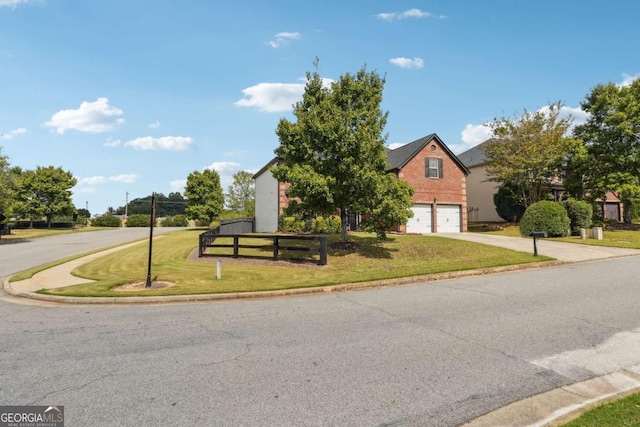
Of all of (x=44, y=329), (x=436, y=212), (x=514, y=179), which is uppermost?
(x=514, y=179)

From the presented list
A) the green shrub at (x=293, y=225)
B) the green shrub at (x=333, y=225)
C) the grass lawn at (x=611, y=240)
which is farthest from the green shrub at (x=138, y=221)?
the grass lawn at (x=611, y=240)

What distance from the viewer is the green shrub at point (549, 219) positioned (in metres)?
23.6

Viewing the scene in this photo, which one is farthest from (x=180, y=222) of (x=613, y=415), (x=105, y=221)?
(x=613, y=415)

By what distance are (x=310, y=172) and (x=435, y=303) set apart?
814 cm

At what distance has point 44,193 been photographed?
4672 cm

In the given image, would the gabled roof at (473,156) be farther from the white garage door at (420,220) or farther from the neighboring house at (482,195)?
the white garage door at (420,220)

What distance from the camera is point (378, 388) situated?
418 centimetres

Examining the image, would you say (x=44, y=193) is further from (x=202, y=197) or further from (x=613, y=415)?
(x=613, y=415)

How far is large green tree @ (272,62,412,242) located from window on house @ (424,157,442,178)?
43.1 feet

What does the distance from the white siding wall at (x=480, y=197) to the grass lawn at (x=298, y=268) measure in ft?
64.9

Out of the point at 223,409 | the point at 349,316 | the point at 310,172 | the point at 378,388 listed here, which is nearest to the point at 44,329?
the point at 223,409

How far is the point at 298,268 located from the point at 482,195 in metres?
30.5

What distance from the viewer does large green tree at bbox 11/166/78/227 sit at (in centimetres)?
4519

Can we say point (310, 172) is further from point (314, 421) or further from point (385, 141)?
point (314, 421)
